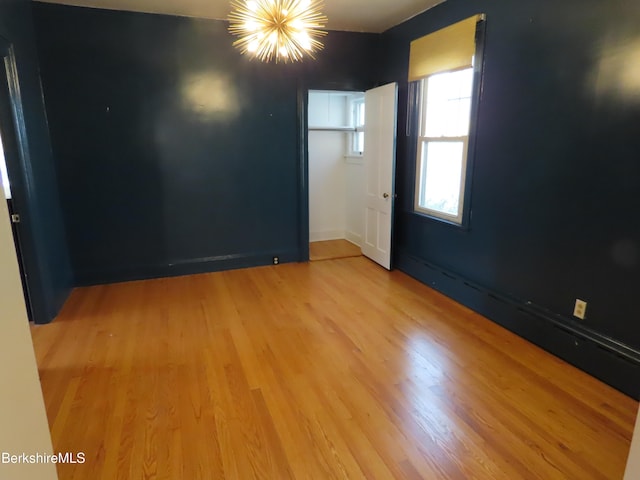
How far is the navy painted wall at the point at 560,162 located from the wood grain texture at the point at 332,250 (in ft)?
6.28

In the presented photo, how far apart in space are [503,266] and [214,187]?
10.1 ft

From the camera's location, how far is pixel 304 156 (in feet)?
15.2

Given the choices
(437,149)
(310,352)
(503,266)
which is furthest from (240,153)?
(503,266)

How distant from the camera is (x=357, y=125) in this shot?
5641 mm

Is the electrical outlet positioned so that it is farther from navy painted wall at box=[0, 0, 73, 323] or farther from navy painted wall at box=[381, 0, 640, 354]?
navy painted wall at box=[0, 0, 73, 323]

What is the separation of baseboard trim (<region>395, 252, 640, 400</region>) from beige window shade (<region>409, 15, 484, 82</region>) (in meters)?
Answer: 1.92

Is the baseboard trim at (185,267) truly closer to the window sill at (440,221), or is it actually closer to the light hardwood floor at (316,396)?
the light hardwood floor at (316,396)

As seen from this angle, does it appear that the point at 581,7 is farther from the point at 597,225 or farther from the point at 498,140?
the point at 597,225

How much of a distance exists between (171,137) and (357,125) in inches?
105

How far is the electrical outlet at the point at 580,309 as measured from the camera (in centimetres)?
256

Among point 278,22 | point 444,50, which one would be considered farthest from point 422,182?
point 278,22

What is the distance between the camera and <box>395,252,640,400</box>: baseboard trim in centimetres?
234

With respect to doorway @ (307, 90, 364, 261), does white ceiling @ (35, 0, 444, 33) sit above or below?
above

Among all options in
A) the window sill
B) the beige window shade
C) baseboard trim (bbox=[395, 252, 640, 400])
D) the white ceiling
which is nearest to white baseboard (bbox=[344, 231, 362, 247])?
the window sill
